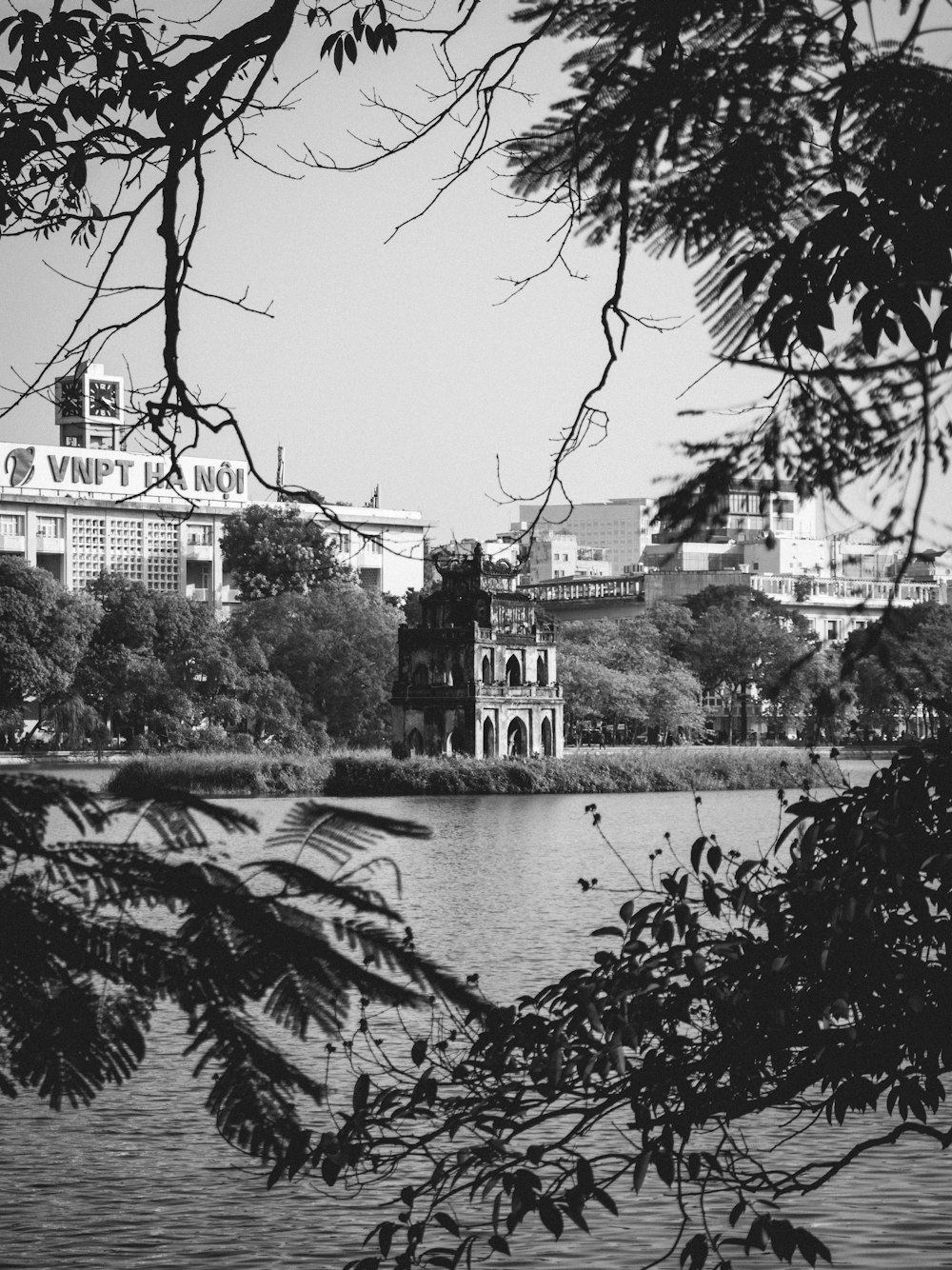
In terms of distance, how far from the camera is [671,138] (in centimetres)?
664

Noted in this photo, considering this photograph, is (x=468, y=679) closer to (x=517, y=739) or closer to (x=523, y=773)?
(x=517, y=739)

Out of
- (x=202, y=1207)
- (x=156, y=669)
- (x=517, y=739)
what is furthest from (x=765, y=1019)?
(x=156, y=669)

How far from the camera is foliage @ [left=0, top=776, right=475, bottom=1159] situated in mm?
2924

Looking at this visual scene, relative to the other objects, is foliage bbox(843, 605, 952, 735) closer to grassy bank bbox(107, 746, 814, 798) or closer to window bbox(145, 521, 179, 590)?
grassy bank bbox(107, 746, 814, 798)

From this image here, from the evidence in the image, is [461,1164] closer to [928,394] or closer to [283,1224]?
[928,394]

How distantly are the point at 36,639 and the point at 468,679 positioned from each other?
18.5 meters

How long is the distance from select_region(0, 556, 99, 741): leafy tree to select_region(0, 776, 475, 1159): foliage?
7086 centimetres

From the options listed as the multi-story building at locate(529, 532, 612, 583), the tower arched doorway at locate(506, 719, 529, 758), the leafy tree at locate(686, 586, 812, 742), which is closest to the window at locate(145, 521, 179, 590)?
the leafy tree at locate(686, 586, 812, 742)

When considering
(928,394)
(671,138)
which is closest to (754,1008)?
(928,394)

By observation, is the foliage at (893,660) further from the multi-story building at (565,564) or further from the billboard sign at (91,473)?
the multi-story building at (565,564)

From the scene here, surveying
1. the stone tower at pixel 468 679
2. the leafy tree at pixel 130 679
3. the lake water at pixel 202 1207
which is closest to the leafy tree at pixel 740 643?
the stone tower at pixel 468 679

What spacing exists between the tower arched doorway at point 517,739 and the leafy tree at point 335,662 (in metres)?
8.44

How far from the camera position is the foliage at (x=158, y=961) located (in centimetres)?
292

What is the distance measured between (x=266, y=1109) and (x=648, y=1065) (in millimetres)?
3756
